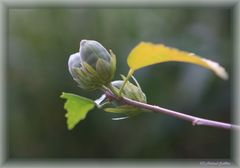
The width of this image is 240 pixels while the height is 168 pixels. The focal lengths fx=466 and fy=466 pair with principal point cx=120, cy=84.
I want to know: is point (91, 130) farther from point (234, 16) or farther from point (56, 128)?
point (234, 16)

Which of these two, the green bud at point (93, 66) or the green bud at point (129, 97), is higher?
the green bud at point (93, 66)

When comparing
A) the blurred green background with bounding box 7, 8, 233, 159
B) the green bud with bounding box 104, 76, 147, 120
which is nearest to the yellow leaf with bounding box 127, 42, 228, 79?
the green bud with bounding box 104, 76, 147, 120

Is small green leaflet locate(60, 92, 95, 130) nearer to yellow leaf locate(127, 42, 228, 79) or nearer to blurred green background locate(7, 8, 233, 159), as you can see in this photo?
yellow leaf locate(127, 42, 228, 79)

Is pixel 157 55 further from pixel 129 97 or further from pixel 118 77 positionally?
pixel 118 77

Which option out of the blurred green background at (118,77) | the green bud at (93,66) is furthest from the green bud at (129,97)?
the blurred green background at (118,77)

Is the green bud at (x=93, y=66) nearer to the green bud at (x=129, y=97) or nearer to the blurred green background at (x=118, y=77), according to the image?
the green bud at (x=129, y=97)

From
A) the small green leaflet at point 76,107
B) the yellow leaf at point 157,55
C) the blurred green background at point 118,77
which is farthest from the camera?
the blurred green background at point 118,77
